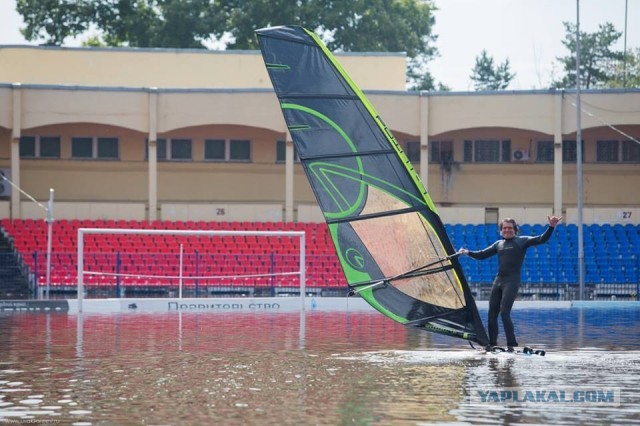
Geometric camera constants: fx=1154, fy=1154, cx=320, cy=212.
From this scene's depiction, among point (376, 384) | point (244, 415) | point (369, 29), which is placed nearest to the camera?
point (244, 415)

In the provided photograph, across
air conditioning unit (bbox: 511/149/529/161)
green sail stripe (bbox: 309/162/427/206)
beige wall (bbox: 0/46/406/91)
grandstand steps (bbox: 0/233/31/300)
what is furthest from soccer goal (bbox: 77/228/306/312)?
green sail stripe (bbox: 309/162/427/206)

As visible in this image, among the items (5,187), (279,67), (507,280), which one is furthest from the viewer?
(5,187)

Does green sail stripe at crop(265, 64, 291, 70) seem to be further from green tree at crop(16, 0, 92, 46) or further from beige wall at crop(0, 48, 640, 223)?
green tree at crop(16, 0, 92, 46)

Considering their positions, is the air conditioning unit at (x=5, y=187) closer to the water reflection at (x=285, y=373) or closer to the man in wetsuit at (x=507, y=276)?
the water reflection at (x=285, y=373)

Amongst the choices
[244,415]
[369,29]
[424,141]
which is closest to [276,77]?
[244,415]

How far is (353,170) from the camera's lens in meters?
15.3

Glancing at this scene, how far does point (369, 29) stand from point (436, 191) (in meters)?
20.3

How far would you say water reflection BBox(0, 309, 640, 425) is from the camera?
34.2 feet

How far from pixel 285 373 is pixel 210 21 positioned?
48300 mm

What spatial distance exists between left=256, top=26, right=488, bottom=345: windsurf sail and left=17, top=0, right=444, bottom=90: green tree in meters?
44.4

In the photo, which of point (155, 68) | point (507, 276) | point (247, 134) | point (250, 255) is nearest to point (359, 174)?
point (507, 276)

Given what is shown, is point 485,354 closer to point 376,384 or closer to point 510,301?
point 510,301

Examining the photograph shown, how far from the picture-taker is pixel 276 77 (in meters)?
15.3

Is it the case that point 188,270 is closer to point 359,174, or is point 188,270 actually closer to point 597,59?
point 359,174
